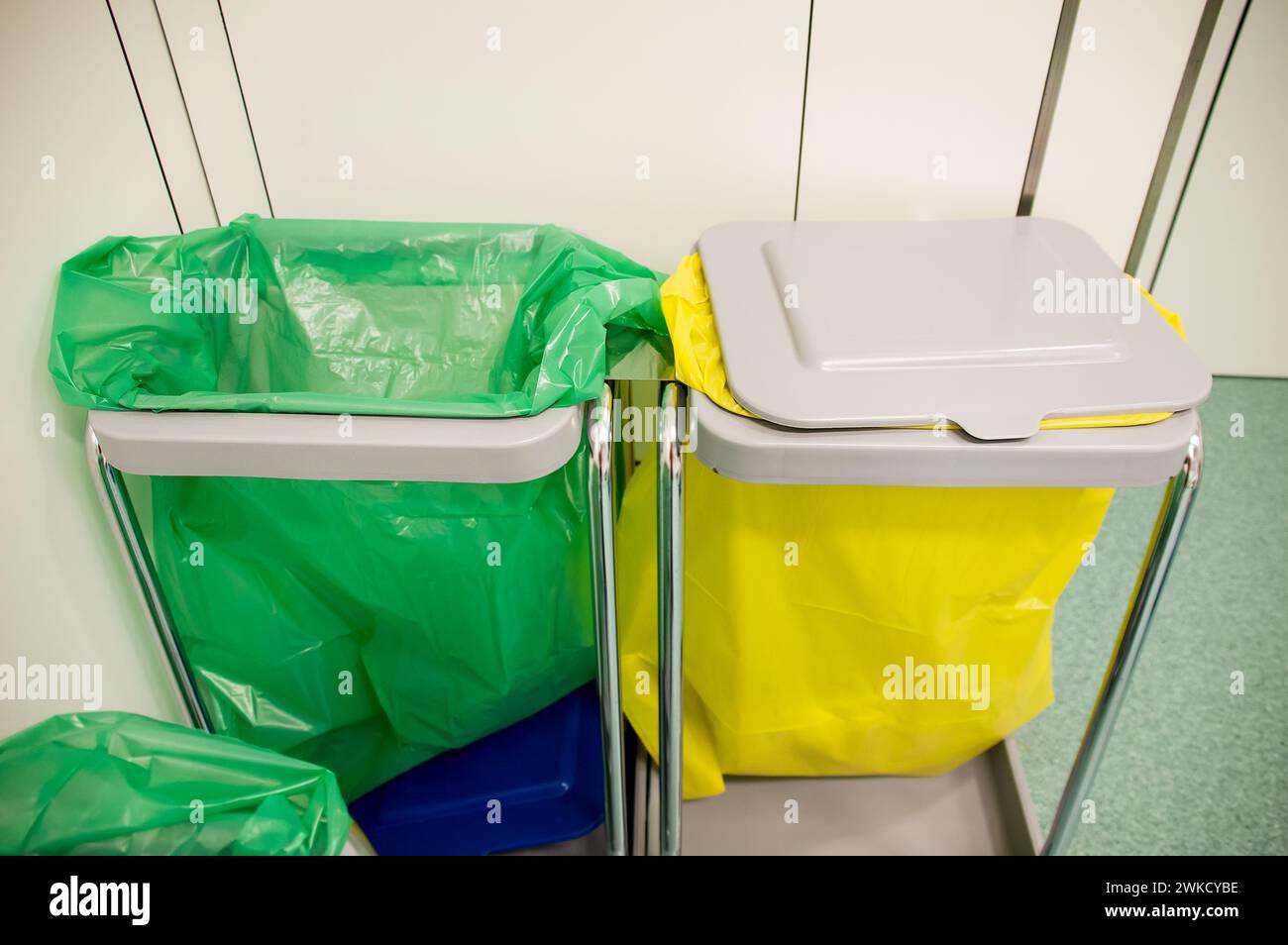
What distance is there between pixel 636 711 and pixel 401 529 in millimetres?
386

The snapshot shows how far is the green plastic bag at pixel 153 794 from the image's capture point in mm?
572

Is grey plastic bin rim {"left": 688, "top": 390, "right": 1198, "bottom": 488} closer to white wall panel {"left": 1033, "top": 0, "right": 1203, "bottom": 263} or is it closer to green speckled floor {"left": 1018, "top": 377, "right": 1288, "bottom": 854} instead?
white wall panel {"left": 1033, "top": 0, "right": 1203, "bottom": 263}

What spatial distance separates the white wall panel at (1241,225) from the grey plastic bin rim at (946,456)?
800mm

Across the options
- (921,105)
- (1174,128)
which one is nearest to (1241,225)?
(1174,128)

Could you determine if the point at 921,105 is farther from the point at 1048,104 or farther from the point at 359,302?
the point at 359,302

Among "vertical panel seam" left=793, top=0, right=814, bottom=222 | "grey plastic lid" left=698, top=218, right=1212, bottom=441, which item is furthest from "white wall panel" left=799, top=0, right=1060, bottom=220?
"grey plastic lid" left=698, top=218, right=1212, bottom=441

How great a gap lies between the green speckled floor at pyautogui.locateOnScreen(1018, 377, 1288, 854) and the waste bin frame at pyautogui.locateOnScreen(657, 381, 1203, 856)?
0.81 feet

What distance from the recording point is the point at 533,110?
104 cm

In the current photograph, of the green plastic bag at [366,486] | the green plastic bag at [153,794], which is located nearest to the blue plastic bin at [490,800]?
the green plastic bag at [366,486]

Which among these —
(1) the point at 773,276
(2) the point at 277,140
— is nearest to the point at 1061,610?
(1) the point at 773,276

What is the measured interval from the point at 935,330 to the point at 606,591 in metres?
0.38

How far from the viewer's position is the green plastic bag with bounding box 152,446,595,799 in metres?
0.86

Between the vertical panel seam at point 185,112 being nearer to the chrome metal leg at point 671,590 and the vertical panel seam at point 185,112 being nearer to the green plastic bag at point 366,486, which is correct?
the green plastic bag at point 366,486
